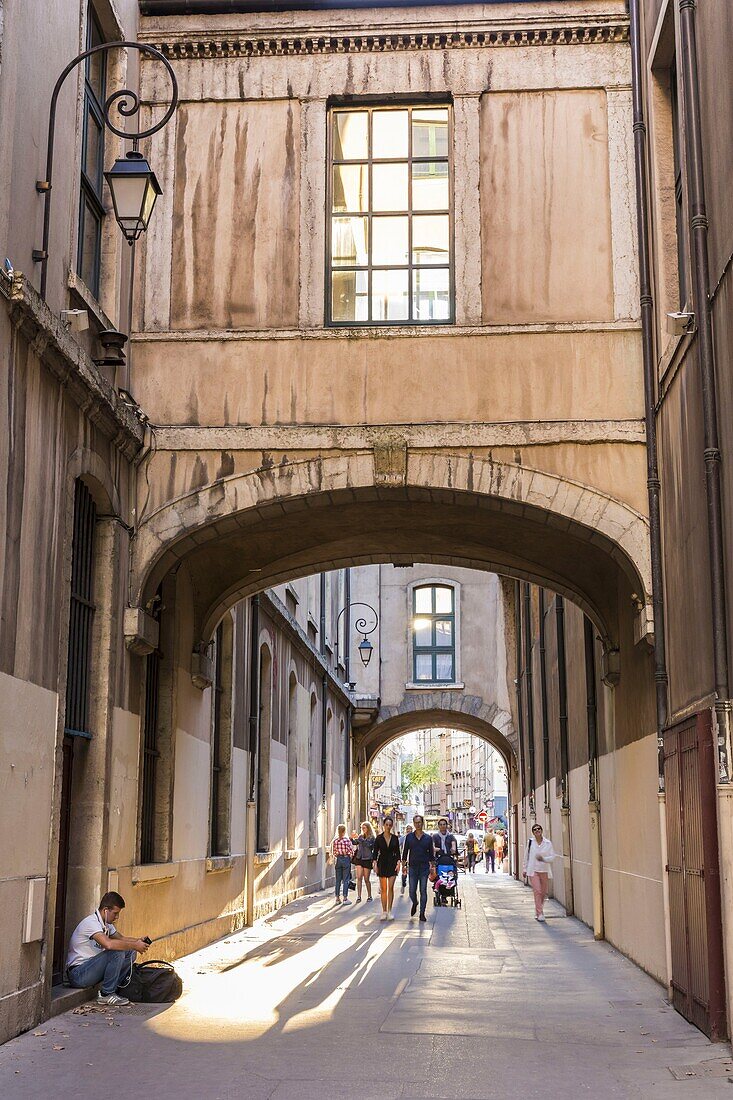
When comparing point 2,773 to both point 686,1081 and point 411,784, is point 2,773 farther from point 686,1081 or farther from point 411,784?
point 411,784

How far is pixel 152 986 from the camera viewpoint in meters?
9.98

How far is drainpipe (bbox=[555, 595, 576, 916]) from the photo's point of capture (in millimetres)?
20188

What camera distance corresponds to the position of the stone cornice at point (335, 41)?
12.7m

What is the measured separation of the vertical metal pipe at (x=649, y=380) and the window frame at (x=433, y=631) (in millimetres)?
→ 27593

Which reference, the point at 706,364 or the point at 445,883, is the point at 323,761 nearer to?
the point at 445,883

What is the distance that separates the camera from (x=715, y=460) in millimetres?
8602

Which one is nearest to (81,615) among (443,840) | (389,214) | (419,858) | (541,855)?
(389,214)

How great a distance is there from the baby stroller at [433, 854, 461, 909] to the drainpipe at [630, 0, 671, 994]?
11815mm

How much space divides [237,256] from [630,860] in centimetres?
724

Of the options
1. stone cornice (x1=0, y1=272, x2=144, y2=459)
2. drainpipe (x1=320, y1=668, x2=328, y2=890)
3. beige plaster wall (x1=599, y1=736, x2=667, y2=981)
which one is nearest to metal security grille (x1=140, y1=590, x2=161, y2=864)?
stone cornice (x1=0, y1=272, x2=144, y2=459)

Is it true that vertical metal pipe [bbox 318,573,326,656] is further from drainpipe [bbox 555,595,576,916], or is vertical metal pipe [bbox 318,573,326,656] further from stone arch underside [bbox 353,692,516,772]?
stone arch underside [bbox 353,692,516,772]

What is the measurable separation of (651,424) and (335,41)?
4.96 m

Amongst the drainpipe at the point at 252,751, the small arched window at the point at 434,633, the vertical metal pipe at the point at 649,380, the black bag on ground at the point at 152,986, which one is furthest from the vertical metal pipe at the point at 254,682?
the small arched window at the point at 434,633

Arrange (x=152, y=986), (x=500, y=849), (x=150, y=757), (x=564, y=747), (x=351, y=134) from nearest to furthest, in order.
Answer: (x=152, y=986) < (x=351, y=134) < (x=150, y=757) < (x=564, y=747) < (x=500, y=849)
